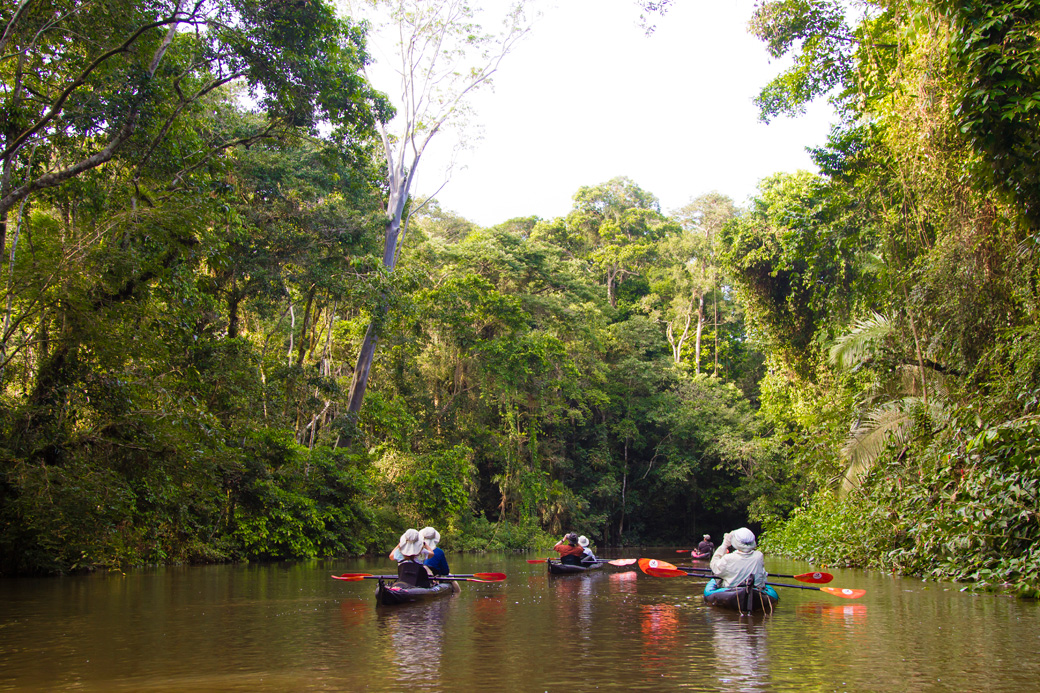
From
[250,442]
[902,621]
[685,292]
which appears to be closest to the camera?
[902,621]

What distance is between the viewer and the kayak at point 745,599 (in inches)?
306

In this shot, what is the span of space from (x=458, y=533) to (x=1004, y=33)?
19.6 metres

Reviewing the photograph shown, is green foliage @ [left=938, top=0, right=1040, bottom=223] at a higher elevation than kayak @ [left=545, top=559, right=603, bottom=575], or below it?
higher

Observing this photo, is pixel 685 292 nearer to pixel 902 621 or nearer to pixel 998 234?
pixel 998 234

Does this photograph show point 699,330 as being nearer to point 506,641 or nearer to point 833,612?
point 833,612

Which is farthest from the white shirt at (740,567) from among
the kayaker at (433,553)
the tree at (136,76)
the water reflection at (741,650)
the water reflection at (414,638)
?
the tree at (136,76)

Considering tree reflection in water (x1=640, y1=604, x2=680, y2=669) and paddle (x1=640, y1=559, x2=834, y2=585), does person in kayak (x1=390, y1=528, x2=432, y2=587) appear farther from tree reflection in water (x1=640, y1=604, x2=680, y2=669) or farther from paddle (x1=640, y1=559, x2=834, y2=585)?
paddle (x1=640, y1=559, x2=834, y2=585)

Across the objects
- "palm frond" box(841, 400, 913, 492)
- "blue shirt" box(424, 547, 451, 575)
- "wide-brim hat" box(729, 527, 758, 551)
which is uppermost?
"palm frond" box(841, 400, 913, 492)

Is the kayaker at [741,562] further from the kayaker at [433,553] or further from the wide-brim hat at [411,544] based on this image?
the wide-brim hat at [411,544]

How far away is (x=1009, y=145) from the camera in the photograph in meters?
9.06

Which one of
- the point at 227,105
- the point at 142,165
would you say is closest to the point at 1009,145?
the point at 142,165

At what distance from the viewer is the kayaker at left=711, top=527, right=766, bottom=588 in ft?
25.0

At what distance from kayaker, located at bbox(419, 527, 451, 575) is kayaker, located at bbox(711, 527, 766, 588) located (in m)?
3.61

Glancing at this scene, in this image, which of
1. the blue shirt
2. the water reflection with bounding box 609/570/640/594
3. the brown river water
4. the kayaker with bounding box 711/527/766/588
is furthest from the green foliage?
the blue shirt
